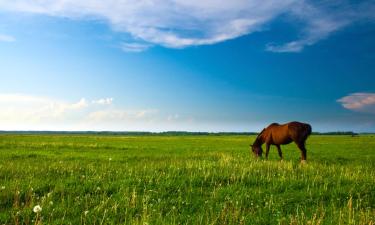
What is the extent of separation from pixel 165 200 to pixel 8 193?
429 cm

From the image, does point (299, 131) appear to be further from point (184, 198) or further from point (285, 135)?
point (184, 198)

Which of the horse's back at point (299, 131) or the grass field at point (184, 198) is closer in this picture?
the grass field at point (184, 198)

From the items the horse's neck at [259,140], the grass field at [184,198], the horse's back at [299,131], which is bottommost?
the grass field at [184,198]

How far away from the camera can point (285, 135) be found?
1011 inches

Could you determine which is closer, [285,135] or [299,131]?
[299,131]

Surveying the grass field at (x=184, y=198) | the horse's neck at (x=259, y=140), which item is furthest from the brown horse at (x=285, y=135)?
the grass field at (x=184, y=198)

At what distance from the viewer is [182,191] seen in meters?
10.7

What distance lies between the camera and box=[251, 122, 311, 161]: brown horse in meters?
24.6

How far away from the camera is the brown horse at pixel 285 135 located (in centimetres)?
2461

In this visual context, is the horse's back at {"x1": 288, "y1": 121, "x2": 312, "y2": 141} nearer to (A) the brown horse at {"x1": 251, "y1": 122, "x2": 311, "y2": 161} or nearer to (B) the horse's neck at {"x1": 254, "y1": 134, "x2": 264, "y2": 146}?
(A) the brown horse at {"x1": 251, "y1": 122, "x2": 311, "y2": 161}

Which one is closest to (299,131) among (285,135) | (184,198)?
(285,135)

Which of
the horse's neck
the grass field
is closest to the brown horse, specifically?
the horse's neck

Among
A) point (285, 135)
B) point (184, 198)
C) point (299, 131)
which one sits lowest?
point (184, 198)

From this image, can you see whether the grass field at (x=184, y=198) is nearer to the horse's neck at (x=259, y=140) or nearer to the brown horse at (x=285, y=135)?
the brown horse at (x=285, y=135)
